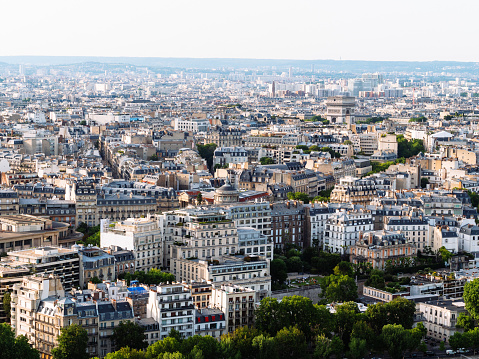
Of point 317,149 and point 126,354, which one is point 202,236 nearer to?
point 126,354

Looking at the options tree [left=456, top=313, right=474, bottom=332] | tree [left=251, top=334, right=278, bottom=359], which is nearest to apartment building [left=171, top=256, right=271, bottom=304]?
tree [left=251, top=334, right=278, bottom=359]

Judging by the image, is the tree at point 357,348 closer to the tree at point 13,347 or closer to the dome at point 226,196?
the tree at point 13,347

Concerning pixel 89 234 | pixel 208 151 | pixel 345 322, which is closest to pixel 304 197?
pixel 89 234

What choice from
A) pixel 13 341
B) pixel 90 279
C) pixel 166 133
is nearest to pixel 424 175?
pixel 166 133

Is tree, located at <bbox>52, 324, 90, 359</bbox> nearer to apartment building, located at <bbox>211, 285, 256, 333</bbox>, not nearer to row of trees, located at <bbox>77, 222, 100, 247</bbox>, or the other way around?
apartment building, located at <bbox>211, 285, 256, 333</bbox>

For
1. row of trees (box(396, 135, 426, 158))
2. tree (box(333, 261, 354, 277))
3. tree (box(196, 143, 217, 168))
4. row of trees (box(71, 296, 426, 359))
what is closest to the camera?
row of trees (box(71, 296, 426, 359))

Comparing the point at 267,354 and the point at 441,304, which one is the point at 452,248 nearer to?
the point at 441,304

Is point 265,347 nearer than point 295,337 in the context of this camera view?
Yes

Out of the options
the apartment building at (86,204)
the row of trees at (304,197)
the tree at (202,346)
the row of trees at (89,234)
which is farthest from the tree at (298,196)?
the tree at (202,346)
